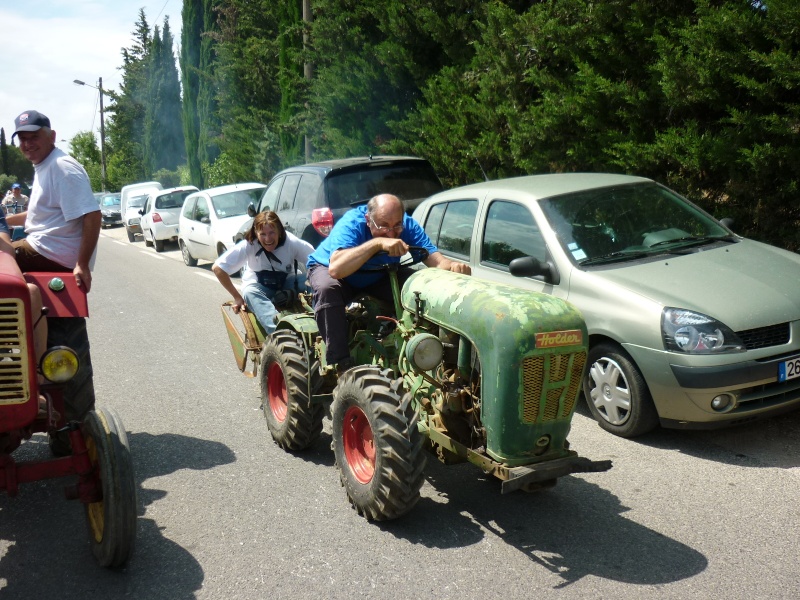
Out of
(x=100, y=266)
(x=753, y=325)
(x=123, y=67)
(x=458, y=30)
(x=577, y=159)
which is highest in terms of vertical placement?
(x=123, y=67)

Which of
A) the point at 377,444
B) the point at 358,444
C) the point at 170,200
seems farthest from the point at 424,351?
the point at 170,200

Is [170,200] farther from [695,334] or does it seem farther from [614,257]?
[695,334]

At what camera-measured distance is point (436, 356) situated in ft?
13.7

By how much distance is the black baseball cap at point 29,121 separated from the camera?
498 centimetres

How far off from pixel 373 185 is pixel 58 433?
648 cm

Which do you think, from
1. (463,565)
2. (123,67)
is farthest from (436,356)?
(123,67)

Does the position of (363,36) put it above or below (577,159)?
above

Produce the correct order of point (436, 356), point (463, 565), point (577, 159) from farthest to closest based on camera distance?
point (577, 159) < point (436, 356) < point (463, 565)

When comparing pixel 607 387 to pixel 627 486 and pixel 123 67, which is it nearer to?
pixel 627 486

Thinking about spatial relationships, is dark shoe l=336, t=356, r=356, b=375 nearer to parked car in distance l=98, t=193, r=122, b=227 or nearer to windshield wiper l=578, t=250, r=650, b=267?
windshield wiper l=578, t=250, r=650, b=267

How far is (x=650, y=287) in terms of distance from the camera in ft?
18.1

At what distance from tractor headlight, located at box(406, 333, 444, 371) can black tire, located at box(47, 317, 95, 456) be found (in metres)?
2.04

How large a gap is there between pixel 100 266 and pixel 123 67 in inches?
2042

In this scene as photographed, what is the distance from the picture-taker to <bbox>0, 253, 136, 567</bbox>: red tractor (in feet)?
11.6
